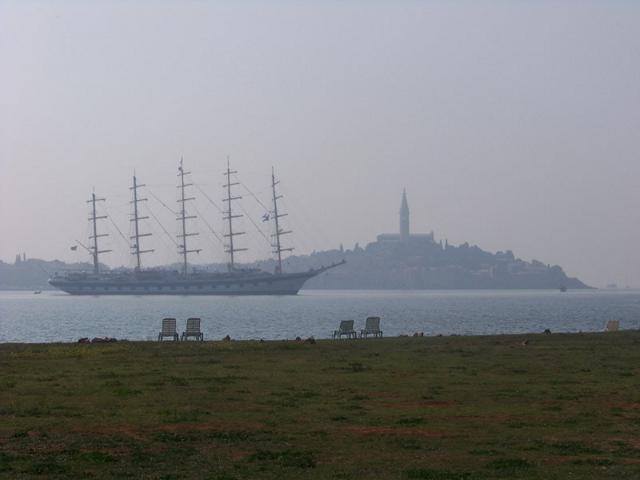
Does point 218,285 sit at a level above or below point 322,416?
above

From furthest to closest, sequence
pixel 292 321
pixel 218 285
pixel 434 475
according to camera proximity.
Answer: pixel 218 285 → pixel 292 321 → pixel 434 475

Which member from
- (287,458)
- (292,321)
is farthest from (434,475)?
(292,321)

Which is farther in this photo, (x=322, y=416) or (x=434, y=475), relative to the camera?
(x=322, y=416)

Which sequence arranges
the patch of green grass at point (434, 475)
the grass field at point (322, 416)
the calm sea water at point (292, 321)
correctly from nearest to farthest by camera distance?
the patch of green grass at point (434, 475) < the grass field at point (322, 416) < the calm sea water at point (292, 321)

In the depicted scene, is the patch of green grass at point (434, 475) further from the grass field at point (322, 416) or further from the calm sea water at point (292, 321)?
the calm sea water at point (292, 321)

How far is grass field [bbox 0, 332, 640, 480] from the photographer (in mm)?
11352

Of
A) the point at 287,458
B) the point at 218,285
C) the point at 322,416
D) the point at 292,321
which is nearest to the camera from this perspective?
the point at 287,458

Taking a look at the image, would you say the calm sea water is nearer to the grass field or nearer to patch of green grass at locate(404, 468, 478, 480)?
the grass field

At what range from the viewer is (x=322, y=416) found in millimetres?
14883

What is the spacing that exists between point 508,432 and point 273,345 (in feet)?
52.4

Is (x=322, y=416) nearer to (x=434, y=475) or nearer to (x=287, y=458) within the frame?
(x=287, y=458)

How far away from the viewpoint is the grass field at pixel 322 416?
11352 millimetres

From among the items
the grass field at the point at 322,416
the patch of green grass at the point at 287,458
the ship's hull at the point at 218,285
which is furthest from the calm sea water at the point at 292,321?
the ship's hull at the point at 218,285

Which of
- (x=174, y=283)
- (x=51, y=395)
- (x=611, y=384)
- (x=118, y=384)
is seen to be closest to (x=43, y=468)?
(x=51, y=395)
